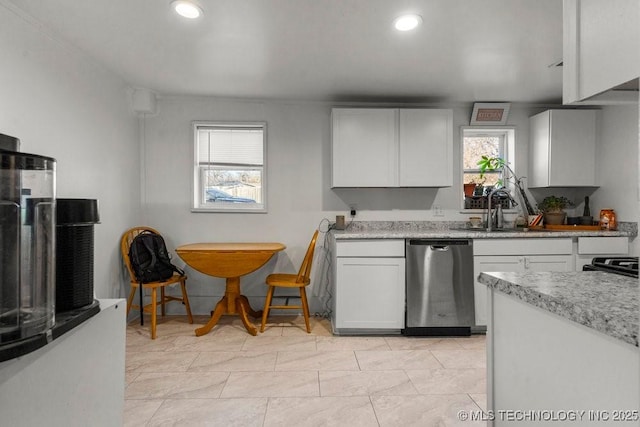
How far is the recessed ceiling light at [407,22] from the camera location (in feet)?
7.24

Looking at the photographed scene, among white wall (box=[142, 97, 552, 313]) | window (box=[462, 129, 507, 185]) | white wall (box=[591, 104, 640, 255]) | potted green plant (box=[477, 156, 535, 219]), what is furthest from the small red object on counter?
white wall (box=[142, 97, 552, 313])

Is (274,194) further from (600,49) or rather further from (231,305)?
(600,49)

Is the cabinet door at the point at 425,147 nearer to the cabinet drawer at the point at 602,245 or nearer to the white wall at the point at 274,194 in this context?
the white wall at the point at 274,194

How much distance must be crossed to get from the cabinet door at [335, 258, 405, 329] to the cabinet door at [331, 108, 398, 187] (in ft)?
2.69

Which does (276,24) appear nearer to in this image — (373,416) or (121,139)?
(121,139)

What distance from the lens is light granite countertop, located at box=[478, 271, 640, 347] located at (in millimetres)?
664

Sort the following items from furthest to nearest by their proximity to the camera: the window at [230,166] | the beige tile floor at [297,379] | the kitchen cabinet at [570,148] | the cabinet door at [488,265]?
1. the window at [230,166]
2. the kitchen cabinet at [570,148]
3. the cabinet door at [488,265]
4. the beige tile floor at [297,379]

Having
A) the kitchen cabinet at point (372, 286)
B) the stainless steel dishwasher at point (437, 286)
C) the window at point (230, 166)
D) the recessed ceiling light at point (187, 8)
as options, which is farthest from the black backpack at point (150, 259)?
the stainless steel dishwasher at point (437, 286)

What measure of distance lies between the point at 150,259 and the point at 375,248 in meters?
2.00

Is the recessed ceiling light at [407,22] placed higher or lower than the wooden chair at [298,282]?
higher

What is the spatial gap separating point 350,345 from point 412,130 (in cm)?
205

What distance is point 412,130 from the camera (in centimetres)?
352

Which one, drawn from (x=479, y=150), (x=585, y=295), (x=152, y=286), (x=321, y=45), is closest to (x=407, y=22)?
(x=321, y=45)

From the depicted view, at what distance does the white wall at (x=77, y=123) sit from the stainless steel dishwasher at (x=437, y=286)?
8.51 feet
